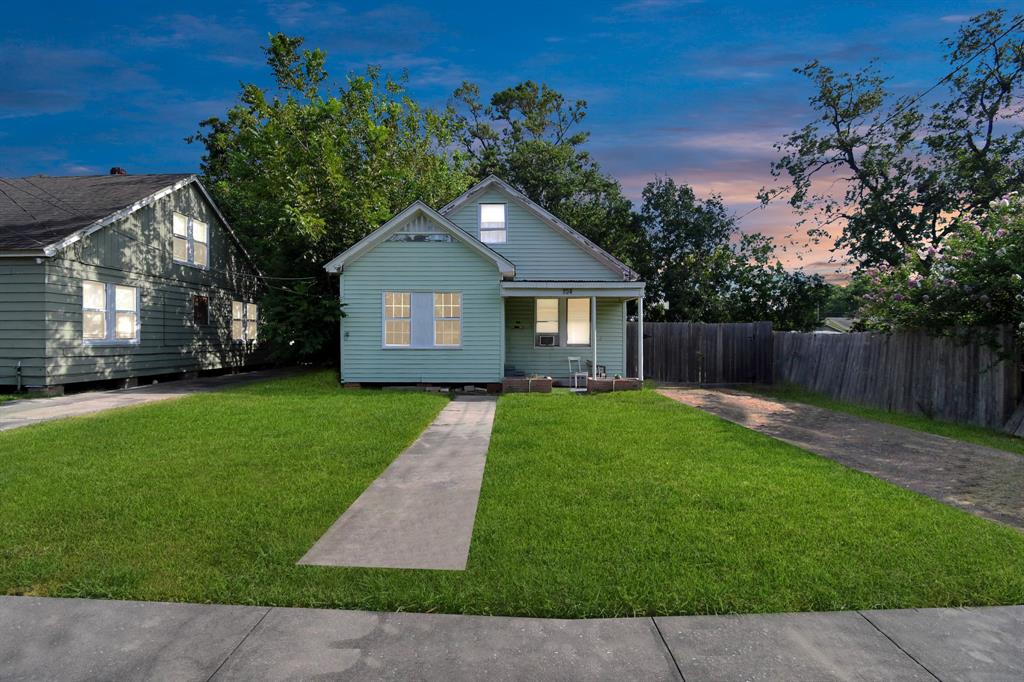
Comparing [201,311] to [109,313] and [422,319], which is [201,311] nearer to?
[109,313]

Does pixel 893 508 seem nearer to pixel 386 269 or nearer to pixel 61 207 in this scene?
pixel 386 269

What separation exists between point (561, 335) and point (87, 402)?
11.9 m

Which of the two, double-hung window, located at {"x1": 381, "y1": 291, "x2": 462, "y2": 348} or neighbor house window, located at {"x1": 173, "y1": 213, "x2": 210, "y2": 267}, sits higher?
neighbor house window, located at {"x1": 173, "y1": 213, "x2": 210, "y2": 267}

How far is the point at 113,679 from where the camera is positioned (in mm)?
2635

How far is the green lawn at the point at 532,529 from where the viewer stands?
3.48m

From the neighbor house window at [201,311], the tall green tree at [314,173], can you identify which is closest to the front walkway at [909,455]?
the tall green tree at [314,173]

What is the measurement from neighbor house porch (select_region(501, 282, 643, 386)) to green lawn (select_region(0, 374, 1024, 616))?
9.15m

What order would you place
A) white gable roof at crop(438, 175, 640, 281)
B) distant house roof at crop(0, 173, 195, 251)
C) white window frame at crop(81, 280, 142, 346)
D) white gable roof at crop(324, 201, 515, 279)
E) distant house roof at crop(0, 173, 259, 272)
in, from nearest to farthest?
1. distant house roof at crop(0, 173, 259, 272)
2. distant house roof at crop(0, 173, 195, 251)
3. white gable roof at crop(324, 201, 515, 279)
4. white window frame at crop(81, 280, 142, 346)
5. white gable roof at crop(438, 175, 640, 281)

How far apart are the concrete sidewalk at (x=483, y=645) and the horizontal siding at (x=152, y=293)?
1372 cm

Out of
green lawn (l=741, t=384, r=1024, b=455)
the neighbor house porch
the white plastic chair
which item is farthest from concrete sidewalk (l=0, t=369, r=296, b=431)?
green lawn (l=741, t=384, r=1024, b=455)

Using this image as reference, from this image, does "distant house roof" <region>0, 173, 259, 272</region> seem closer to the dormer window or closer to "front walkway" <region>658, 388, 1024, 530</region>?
the dormer window

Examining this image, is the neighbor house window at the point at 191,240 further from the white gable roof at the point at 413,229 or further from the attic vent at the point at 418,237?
the attic vent at the point at 418,237

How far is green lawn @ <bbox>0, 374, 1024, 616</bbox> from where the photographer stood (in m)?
3.48

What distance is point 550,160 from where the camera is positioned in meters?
31.4
